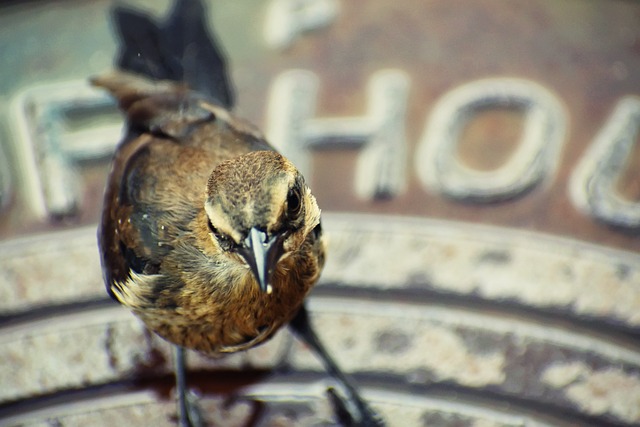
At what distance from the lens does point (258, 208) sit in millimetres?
1560

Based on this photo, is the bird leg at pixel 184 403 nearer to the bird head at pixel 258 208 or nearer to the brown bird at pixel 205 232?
the brown bird at pixel 205 232

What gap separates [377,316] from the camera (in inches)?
104

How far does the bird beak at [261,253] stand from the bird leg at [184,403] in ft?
2.94

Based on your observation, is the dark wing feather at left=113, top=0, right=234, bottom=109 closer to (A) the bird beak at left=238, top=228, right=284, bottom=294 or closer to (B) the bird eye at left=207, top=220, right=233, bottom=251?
(B) the bird eye at left=207, top=220, right=233, bottom=251

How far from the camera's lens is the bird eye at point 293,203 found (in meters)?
1.61

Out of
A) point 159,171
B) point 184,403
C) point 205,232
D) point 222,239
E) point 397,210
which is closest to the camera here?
point 222,239

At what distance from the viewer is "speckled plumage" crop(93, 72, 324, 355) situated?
5.25ft

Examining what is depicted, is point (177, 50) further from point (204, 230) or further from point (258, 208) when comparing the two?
point (258, 208)

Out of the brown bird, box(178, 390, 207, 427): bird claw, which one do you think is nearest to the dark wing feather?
the brown bird

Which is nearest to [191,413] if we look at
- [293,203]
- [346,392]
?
[346,392]

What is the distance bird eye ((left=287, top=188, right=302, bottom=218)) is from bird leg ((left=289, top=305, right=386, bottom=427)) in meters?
0.85

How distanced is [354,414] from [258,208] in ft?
3.74

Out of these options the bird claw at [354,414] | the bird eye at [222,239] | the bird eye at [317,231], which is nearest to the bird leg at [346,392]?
the bird claw at [354,414]

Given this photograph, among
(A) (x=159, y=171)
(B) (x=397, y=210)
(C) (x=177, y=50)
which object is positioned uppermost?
(C) (x=177, y=50)
